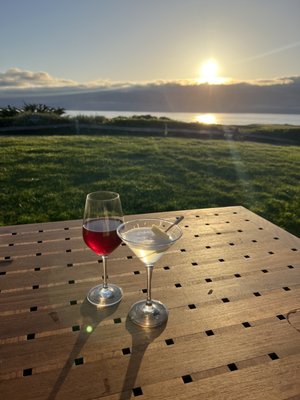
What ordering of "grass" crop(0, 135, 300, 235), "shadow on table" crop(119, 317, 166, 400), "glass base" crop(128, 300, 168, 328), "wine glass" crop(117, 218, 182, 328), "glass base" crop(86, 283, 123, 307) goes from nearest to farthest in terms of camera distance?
"shadow on table" crop(119, 317, 166, 400), "wine glass" crop(117, 218, 182, 328), "glass base" crop(128, 300, 168, 328), "glass base" crop(86, 283, 123, 307), "grass" crop(0, 135, 300, 235)

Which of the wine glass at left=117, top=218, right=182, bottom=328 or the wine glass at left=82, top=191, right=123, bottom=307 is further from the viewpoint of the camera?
the wine glass at left=82, top=191, right=123, bottom=307

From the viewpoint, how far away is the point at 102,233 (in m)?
1.42

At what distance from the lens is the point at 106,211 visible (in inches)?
57.4

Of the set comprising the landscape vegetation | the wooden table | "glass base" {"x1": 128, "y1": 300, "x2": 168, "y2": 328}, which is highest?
"glass base" {"x1": 128, "y1": 300, "x2": 168, "y2": 328}

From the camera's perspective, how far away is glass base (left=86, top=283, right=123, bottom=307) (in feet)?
4.94

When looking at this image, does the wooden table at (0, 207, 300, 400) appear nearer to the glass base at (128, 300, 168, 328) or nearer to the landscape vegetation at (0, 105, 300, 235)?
the glass base at (128, 300, 168, 328)

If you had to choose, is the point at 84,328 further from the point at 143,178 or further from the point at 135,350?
the point at 143,178

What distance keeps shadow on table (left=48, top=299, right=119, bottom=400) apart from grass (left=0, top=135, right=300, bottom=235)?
4.81m

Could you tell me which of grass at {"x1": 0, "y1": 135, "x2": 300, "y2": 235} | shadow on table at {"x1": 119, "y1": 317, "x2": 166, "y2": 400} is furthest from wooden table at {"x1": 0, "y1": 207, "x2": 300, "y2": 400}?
grass at {"x1": 0, "y1": 135, "x2": 300, "y2": 235}

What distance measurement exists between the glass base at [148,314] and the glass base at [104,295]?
0.10m

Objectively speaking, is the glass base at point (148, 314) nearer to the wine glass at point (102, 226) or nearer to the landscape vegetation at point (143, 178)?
the wine glass at point (102, 226)

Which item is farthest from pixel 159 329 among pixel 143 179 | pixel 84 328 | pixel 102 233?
pixel 143 179

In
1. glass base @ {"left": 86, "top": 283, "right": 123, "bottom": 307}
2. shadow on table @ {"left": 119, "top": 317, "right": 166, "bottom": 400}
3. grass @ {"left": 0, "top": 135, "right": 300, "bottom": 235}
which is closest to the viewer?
shadow on table @ {"left": 119, "top": 317, "right": 166, "bottom": 400}

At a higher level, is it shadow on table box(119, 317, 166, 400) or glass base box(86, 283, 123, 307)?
glass base box(86, 283, 123, 307)
